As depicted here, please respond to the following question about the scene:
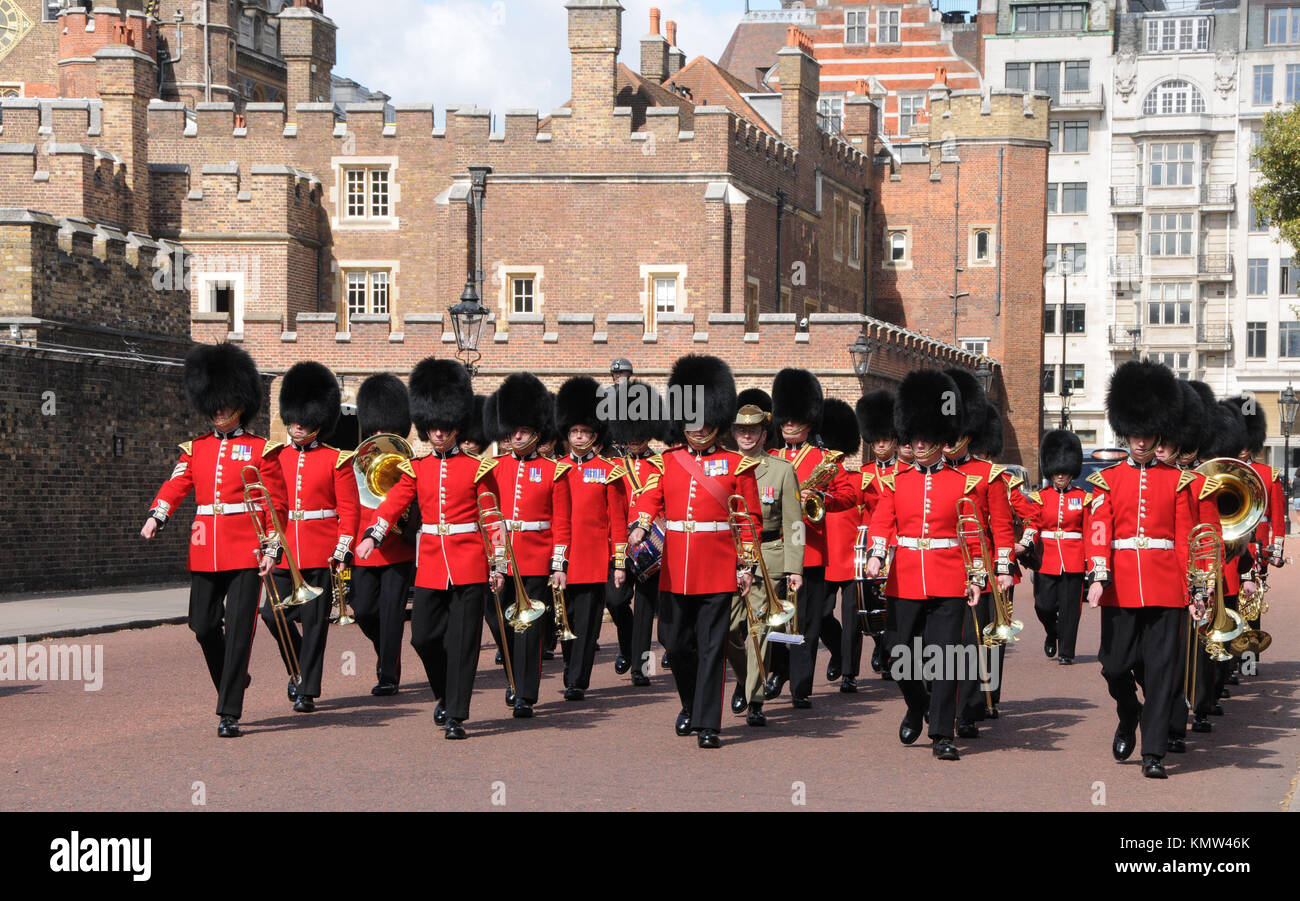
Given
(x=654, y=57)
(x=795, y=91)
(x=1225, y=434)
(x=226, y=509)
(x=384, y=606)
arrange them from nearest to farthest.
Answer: (x=226, y=509) → (x=384, y=606) → (x=1225, y=434) → (x=795, y=91) → (x=654, y=57)

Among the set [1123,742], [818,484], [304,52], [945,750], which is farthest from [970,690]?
[304,52]

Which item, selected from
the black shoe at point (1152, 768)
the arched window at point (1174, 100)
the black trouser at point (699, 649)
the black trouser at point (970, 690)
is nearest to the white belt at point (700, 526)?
the black trouser at point (699, 649)

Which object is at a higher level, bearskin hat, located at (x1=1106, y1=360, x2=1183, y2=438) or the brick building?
the brick building

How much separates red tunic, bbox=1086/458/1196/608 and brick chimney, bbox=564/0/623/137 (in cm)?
2925

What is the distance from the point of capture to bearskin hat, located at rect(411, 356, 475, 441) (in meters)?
9.94

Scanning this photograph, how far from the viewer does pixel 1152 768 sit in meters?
8.33

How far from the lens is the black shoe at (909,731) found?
9180 mm

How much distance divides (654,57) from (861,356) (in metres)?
17.9

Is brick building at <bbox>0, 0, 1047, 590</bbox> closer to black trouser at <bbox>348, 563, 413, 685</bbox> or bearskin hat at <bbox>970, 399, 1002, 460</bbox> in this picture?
bearskin hat at <bbox>970, 399, 1002, 460</bbox>

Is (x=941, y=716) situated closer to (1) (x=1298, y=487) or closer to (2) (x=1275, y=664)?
(2) (x=1275, y=664)

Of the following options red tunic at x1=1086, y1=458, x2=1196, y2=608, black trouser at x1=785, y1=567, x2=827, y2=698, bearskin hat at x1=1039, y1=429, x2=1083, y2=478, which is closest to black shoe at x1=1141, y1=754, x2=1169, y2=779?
red tunic at x1=1086, y1=458, x2=1196, y2=608

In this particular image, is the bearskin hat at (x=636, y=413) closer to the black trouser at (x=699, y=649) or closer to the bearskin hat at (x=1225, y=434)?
the black trouser at (x=699, y=649)

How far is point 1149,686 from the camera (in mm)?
8547

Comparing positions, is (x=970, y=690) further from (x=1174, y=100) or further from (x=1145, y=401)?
(x=1174, y=100)
